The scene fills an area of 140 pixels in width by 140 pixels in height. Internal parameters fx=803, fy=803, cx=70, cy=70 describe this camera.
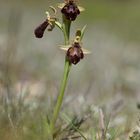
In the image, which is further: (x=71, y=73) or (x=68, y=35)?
(x=71, y=73)

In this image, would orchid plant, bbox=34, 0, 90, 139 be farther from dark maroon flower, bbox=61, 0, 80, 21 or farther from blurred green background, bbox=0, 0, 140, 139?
blurred green background, bbox=0, 0, 140, 139

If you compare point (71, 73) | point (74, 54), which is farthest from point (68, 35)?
point (71, 73)

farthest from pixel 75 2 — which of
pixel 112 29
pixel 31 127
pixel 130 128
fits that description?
pixel 112 29

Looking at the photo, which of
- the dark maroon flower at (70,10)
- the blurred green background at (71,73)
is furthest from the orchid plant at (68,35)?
the blurred green background at (71,73)

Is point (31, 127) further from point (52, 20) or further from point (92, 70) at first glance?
point (92, 70)

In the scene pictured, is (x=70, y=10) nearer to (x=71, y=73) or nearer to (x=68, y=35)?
(x=68, y=35)
